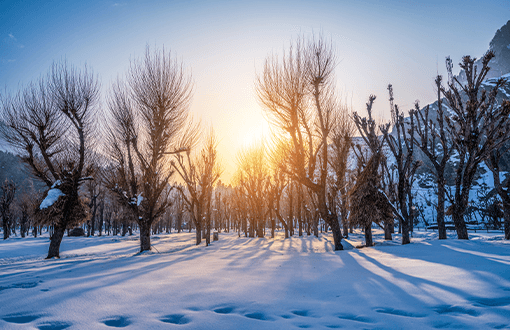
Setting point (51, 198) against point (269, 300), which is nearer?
point (269, 300)

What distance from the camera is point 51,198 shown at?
414 inches

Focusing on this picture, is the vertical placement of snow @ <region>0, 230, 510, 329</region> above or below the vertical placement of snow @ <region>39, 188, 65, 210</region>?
below

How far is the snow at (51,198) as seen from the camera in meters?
10.3

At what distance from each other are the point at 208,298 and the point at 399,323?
203 cm

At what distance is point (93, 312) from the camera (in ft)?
7.66

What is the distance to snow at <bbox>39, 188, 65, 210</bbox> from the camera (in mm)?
10344

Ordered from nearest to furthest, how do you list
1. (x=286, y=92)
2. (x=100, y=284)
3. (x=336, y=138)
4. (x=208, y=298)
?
(x=208, y=298) < (x=100, y=284) < (x=286, y=92) < (x=336, y=138)

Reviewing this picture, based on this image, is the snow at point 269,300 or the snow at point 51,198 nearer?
the snow at point 269,300

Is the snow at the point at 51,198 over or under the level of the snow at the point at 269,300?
over

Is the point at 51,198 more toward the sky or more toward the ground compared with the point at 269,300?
more toward the sky

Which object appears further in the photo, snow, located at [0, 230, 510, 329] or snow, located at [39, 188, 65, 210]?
snow, located at [39, 188, 65, 210]

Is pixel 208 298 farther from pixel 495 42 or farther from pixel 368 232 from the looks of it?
pixel 495 42

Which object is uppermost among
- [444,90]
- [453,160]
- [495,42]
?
[495,42]

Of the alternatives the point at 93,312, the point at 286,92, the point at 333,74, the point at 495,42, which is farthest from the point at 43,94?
the point at 495,42
